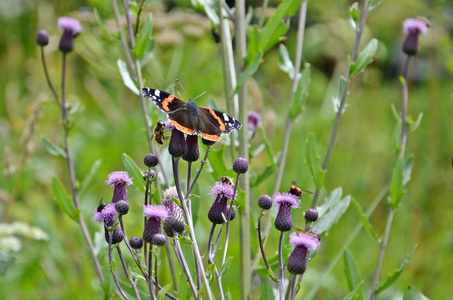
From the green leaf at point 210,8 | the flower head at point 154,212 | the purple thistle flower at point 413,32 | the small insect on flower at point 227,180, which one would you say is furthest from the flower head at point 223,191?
the purple thistle flower at point 413,32

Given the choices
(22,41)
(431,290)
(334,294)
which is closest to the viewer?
(431,290)

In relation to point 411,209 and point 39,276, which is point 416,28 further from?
point 39,276

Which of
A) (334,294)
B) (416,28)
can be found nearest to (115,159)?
(334,294)

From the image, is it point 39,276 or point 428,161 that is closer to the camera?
point 39,276

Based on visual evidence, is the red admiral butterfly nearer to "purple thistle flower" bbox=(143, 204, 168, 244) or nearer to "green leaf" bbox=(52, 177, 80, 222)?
"purple thistle flower" bbox=(143, 204, 168, 244)

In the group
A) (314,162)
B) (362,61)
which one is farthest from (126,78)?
(362,61)

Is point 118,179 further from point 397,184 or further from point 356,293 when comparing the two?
point 397,184
